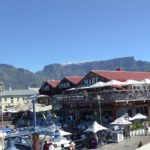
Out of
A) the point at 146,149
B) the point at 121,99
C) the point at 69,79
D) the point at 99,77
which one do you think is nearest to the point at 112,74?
the point at 99,77

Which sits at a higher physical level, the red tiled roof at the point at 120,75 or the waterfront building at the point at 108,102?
the red tiled roof at the point at 120,75

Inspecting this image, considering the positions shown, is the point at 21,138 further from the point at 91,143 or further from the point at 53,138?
the point at 91,143

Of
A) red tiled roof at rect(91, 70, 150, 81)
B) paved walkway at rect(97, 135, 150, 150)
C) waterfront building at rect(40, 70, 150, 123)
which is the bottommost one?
paved walkway at rect(97, 135, 150, 150)

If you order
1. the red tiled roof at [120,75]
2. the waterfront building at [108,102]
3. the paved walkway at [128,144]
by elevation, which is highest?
the red tiled roof at [120,75]

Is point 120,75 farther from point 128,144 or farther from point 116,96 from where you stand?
point 128,144

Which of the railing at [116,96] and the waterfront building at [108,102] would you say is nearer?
the railing at [116,96]

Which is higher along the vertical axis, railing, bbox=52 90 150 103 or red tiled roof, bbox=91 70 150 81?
red tiled roof, bbox=91 70 150 81

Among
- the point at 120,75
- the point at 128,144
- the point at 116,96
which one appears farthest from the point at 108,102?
the point at 120,75

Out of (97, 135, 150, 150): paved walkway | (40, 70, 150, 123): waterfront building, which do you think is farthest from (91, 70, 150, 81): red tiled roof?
(97, 135, 150, 150): paved walkway

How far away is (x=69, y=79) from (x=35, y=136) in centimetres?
4199

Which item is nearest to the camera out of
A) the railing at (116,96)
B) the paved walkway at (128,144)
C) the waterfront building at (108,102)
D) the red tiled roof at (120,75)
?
the paved walkway at (128,144)

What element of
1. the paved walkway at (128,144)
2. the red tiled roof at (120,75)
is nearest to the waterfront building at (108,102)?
the red tiled roof at (120,75)

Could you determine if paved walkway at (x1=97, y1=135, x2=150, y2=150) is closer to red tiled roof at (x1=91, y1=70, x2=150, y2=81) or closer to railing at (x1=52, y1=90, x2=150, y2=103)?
railing at (x1=52, y1=90, x2=150, y2=103)

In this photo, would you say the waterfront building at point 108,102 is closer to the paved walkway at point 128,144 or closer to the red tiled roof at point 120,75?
the red tiled roof at point 120,75
